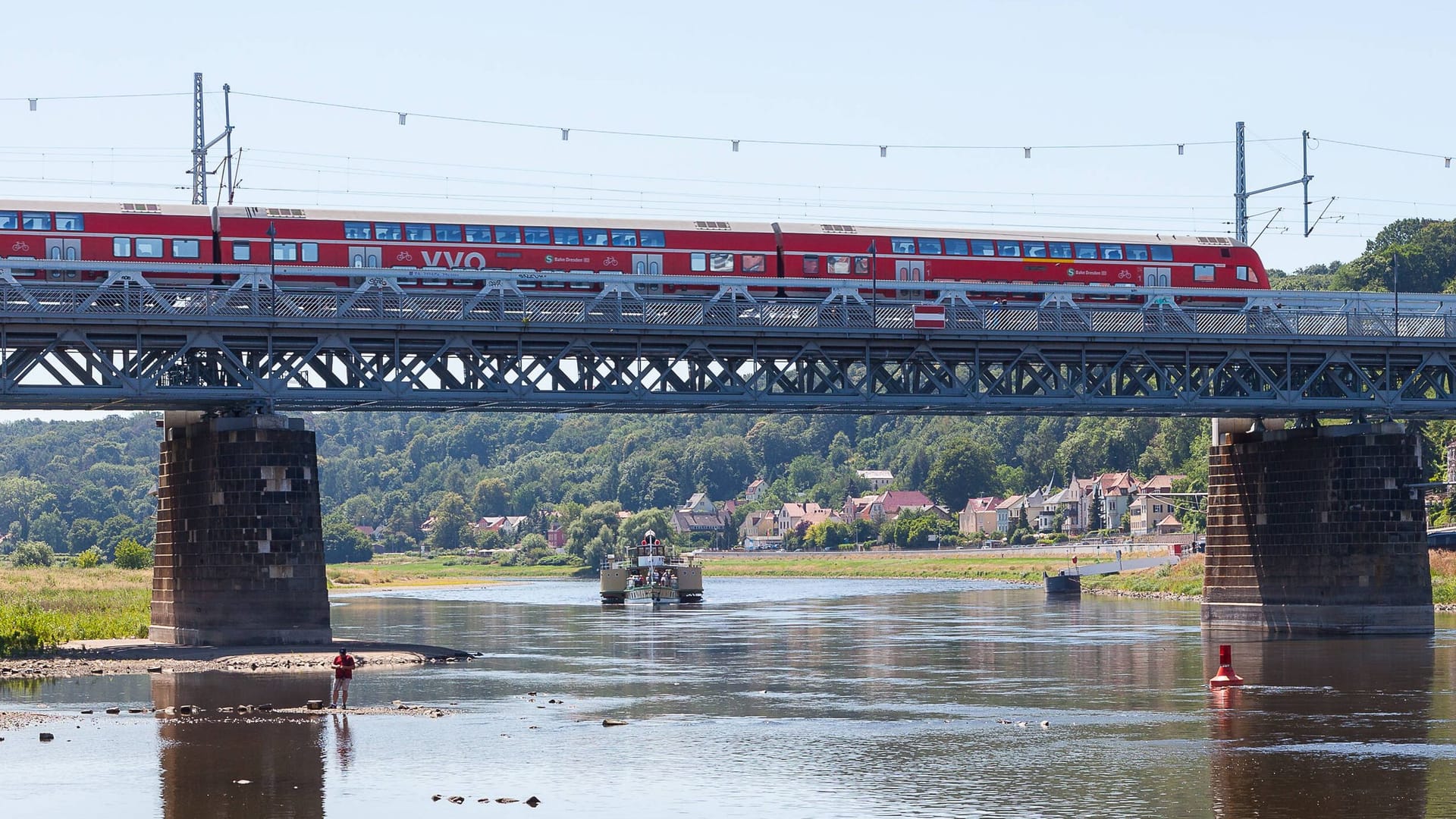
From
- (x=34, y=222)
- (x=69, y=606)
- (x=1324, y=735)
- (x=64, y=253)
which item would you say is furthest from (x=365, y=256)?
(x=1324, y=735)

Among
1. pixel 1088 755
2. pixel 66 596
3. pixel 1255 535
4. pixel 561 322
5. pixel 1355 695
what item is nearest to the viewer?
pixel 1088 755

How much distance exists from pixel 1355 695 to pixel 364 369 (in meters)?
34.5

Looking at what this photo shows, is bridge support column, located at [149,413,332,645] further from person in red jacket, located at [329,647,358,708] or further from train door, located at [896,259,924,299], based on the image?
train door, located at [896,259,924,299]

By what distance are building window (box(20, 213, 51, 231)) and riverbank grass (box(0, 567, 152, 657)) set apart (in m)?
14.1

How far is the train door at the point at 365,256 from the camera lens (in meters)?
68.7

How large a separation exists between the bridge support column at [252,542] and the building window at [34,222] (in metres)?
10.0

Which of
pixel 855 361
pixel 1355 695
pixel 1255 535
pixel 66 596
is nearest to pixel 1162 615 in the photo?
pixel 1255 535

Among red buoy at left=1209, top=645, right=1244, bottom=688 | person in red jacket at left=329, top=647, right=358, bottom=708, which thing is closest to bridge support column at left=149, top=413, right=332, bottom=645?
person in red jacket at left=329, top=647, right=358, bottom=708

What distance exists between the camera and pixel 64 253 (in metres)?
65.1

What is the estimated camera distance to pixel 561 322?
2559 inches

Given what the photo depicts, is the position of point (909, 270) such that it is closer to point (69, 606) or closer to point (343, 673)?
point (343, 673)

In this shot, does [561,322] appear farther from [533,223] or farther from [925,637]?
[925,637]

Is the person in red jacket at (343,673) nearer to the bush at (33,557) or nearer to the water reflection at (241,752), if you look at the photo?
the water reflection at (241,752)

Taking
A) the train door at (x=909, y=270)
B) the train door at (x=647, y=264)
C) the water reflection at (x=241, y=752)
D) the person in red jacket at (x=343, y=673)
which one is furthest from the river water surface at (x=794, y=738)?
the train door at (x=909, y=270)
